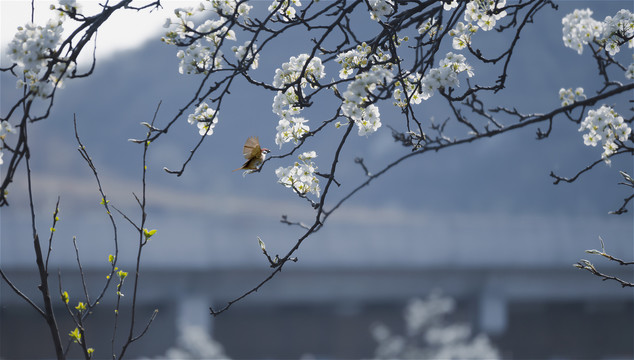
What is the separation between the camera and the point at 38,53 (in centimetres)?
249

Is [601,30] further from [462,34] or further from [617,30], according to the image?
[462,34]

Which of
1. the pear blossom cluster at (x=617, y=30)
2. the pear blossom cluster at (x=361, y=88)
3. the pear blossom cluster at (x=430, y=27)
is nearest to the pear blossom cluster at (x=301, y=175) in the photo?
the pear blossom cluster at (x=361, y=88)

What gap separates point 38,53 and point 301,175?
1.38 meters

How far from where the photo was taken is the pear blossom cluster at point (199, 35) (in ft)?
9.88

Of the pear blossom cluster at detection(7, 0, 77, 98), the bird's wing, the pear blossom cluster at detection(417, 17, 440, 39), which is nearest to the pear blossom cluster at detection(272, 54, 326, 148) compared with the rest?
the bird's wing

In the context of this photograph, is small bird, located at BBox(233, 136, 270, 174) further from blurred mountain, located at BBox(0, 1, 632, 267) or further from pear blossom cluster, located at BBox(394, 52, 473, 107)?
blurred mountain, located at BBox(0, 1, 632, 267)

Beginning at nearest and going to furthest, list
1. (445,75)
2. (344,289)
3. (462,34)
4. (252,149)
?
1. (445,75)
2. (252,149)
3. (462,34)
4. (344,289)

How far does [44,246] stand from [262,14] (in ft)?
266

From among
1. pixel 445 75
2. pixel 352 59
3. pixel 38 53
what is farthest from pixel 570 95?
pixel 38 53

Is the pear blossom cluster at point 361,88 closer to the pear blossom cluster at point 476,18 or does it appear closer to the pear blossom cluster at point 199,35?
the pear blossom cluster at point 199,35

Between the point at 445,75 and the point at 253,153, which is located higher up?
the point at 445,75

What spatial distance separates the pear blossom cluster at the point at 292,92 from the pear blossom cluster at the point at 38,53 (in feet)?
3.45

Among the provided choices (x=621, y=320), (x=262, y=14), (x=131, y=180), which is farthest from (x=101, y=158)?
(x=621, y=320)

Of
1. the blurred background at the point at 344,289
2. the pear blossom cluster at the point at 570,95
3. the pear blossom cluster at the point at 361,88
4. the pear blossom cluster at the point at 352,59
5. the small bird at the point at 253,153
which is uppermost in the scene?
the blurred background at the point at 344,289
